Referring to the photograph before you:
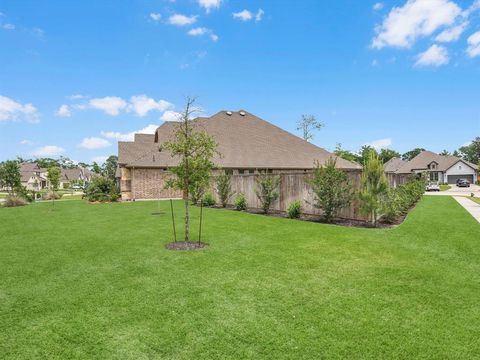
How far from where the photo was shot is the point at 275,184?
16.0 meters

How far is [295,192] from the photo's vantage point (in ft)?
50.2

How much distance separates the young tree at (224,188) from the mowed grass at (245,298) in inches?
411

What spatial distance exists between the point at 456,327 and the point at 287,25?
15.9 m

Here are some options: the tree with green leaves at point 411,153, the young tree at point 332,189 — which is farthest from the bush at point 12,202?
the tree with green leaves at point 411,153

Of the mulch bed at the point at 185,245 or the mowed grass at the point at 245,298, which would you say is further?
the mulch bed at the point at 185,245

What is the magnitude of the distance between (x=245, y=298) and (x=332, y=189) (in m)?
8.53

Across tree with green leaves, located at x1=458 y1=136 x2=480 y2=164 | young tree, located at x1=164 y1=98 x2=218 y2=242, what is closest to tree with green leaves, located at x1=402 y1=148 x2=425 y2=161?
tree with green leaves, located at x1=458 y1=136 x2=480 y2=164

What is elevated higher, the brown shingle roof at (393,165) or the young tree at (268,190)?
the brown shingle roof at (393,165)

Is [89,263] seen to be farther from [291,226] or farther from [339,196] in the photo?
[339,196]

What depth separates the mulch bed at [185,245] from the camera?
8438 millimetres

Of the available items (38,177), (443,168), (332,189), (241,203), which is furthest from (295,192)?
(38,177)

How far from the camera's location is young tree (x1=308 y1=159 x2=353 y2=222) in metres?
12.6

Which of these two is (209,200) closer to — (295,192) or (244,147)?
(295,192)

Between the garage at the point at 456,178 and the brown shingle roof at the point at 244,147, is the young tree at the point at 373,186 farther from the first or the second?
the garage at the point at 456,178
